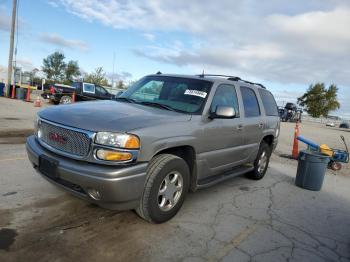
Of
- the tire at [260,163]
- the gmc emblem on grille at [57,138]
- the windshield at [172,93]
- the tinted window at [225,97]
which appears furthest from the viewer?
the tire at [260,163]

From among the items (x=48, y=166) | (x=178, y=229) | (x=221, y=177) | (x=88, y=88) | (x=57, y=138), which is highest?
(x=88, y=88)

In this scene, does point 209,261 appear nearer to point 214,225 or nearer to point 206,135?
point 214,225

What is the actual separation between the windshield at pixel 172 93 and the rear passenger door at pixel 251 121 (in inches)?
46.3

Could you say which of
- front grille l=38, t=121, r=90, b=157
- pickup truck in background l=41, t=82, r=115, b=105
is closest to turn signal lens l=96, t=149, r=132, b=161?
front grille l=38, t=121, r=90, b=157

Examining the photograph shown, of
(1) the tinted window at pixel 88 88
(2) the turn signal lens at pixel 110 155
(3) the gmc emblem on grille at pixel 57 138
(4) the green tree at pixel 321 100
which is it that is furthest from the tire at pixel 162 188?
(4) the green tree at pixel 321 100

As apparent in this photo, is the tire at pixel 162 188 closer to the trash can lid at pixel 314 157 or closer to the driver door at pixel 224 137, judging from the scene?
the driver door at pixel 224 137

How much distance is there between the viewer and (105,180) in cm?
335

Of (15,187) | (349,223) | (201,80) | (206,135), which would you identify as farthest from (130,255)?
(349,223)

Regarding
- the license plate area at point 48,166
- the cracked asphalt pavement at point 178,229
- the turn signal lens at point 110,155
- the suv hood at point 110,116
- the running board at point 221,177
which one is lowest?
the cracked asphalt pavement at point 178,229

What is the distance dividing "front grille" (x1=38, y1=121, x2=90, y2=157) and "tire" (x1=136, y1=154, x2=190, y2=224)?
2.50ft

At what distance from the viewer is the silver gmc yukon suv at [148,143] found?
350cm

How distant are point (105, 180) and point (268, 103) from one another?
4.76 metres

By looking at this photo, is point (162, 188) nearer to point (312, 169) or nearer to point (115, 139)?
point (115, 139)

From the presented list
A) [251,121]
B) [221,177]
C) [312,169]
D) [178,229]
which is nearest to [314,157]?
[312,169]
